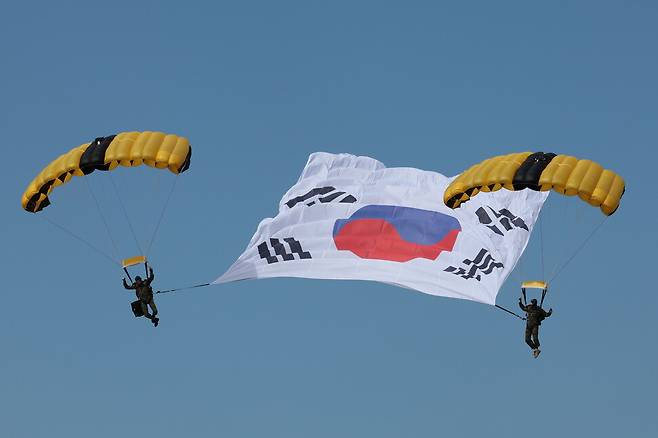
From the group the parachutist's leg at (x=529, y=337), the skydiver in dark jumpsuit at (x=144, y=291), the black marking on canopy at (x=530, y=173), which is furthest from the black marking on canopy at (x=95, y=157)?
the parachutist's leg at (x=529, y=337)

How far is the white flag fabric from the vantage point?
140 feet

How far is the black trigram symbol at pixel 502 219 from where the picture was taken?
4350 cm

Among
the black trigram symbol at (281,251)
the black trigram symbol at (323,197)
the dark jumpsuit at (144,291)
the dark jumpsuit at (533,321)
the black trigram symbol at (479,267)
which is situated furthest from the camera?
the black trigram symbol at (323,197)

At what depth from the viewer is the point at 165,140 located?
3909cm

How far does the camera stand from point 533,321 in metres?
38.3

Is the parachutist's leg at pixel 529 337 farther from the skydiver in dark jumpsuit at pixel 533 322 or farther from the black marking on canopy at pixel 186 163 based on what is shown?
the black marking on canopy at pixel 186 163

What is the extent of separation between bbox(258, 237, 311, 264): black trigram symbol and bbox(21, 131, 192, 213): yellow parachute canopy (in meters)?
4.62

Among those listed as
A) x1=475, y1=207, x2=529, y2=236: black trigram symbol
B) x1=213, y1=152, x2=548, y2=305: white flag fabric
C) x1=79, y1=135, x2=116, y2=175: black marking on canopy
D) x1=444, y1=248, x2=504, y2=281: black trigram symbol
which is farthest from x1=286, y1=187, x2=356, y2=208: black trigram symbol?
x1=79, y1=135, x2=116, y2=175: black marking on canopy

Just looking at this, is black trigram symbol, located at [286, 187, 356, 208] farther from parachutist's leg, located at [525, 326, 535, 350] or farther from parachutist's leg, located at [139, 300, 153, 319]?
parachutist's leg, located at [525, 326, 535, 350]

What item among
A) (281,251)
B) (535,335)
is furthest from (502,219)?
(535,335)

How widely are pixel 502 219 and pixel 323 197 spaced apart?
171 inches

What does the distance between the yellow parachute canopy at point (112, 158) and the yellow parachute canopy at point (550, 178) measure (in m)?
5.82

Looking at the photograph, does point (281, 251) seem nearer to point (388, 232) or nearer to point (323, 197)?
point (323, 197)

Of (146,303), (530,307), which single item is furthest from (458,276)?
(146,303)
